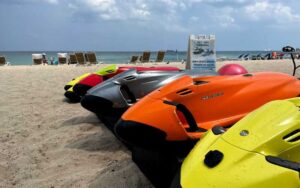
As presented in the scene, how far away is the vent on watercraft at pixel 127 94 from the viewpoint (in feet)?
16.9

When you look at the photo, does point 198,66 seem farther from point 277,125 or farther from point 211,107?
point 277,125

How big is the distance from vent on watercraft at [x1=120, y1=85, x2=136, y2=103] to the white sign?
4378 millimetres

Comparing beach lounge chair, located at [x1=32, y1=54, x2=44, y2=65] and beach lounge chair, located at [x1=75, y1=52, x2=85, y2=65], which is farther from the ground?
beach lounge chair, located at [x1=75, y1=52, x2=85, y2=65]

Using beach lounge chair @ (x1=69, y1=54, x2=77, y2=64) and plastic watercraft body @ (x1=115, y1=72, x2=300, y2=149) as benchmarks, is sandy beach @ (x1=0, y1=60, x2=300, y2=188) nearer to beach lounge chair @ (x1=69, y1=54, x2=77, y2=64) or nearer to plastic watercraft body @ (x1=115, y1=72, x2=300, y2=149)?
plastic watercraft body @ (x1=115, y1=72, x2=300, y2=149)

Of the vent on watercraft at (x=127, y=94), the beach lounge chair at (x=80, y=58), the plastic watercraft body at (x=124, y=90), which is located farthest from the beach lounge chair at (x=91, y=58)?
the vent on watercraft at (x=127, y=94)

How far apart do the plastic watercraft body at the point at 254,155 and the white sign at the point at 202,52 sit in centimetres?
691

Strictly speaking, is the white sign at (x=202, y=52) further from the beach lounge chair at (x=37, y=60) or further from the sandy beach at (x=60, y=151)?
the beach lounge chair at (x=37, y=60)

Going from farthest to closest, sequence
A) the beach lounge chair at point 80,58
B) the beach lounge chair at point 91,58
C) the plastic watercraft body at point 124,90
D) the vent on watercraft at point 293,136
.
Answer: the beach lounge chair at point 91,58, the beach lounge chair at point 80,58, the plastic watercraft body at point 124,90, the vent on watercraft at point 293,136

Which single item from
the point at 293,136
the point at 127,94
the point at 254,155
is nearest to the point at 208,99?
the point at 127,94

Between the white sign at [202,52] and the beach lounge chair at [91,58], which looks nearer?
the white sign at [202,52]

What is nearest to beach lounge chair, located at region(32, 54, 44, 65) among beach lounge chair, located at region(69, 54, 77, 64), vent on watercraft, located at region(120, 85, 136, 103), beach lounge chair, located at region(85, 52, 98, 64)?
beach lounge chair, located at region(69, 54, 77, 64)

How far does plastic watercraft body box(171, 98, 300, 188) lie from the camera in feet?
6.20

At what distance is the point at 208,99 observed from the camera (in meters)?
4.05

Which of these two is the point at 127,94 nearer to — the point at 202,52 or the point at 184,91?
the point at 184,91
